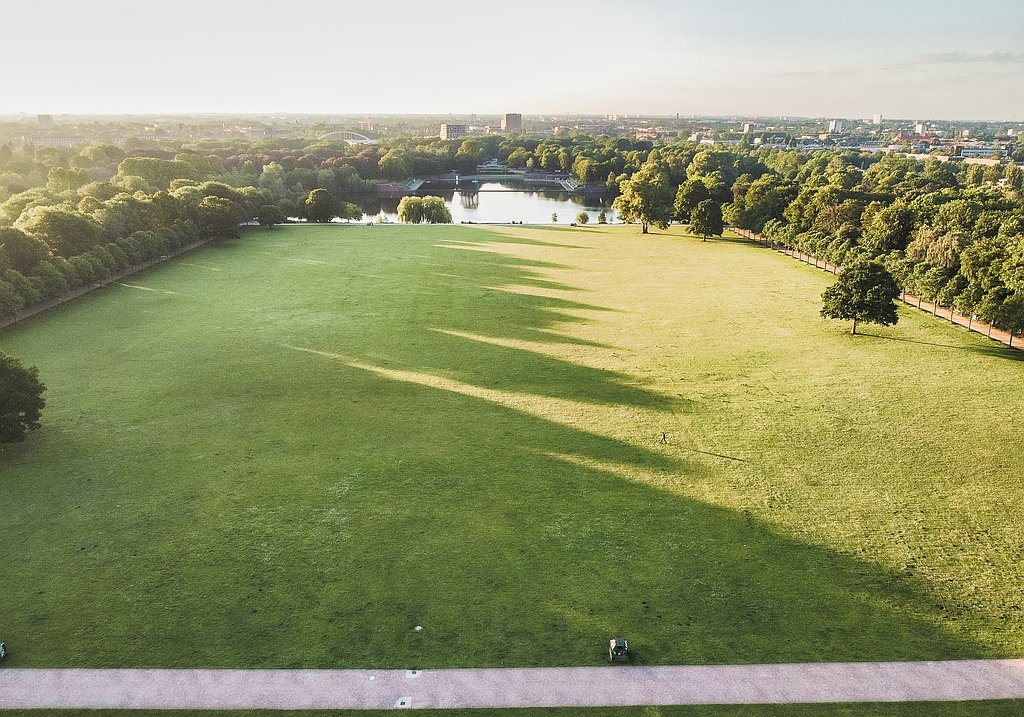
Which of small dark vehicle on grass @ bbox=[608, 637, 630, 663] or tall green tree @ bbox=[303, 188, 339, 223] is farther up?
tall green tree @ bbox=[303, 188, 339, 223]

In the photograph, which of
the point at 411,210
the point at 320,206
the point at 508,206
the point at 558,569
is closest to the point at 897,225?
the point at 558,569

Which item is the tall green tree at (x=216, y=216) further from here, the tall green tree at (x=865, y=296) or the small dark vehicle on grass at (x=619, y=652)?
the small dark vehicle on grass at (x=619, y=652)

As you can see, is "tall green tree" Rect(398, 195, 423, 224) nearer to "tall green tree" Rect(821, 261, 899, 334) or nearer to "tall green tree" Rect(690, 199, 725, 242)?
"tall green tree" Rect(690, 199, 725, 242)

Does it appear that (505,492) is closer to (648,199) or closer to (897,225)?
(897,225)

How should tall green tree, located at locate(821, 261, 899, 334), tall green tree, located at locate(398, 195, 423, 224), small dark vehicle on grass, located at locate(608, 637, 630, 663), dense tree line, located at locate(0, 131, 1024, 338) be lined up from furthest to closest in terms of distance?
tall green tree, located at locate(398, 195, 423, 224) → dense tree line, located at locate(0, 131, 1024, 338) → tall green tree, located at locate(821, 261, 899, 334) → small dark vehicle on grass, located at locate(608, 637, 630, 663)

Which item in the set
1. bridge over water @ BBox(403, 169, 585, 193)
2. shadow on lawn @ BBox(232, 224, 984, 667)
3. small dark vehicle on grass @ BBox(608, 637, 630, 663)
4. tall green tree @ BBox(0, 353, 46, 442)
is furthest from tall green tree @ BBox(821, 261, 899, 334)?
bridge over water @ BBox(403, 169, 585, 193)

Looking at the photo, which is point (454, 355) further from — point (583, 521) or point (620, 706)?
point (620, 706)

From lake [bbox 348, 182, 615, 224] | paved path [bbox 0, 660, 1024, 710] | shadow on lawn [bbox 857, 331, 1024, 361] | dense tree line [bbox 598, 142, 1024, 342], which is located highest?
dense tree line [bbox 598, 142, 1024, 342]
